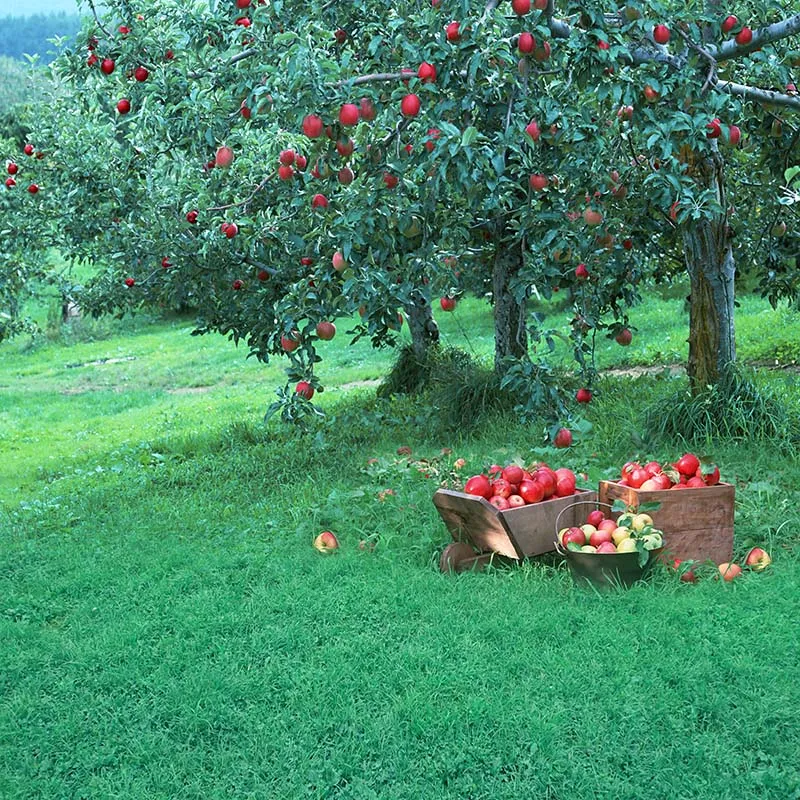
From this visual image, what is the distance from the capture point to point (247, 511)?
20.8 ft

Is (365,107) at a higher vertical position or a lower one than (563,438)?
higher

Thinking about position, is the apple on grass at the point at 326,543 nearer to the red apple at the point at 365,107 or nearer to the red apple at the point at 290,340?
the red apple at the point at 290,340

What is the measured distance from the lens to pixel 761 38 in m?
5.41

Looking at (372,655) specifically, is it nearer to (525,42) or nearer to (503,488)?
(503,488)

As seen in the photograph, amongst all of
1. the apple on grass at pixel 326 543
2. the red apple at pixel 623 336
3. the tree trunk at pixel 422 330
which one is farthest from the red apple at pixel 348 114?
the tree trunk at pixel 422 330

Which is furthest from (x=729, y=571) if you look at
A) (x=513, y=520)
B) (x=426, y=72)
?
(x=426, y=72)

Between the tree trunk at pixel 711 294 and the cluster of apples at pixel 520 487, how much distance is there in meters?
2.53

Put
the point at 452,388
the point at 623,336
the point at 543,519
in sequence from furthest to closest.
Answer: the point at 452,388 → the point at 623,336 → the point at 543,519

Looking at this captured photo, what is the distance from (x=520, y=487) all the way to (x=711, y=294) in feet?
9.63

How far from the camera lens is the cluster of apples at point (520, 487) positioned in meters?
4.61

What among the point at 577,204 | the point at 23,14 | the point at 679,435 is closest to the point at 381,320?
the point at 577,204

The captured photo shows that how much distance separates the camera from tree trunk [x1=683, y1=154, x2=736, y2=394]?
6828mm

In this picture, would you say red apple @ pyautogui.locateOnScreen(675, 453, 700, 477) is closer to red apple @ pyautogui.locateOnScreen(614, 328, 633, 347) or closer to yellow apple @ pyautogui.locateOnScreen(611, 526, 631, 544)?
yellow apple @ pyautogui.locateOnScreen(611, 526, 631, 544)

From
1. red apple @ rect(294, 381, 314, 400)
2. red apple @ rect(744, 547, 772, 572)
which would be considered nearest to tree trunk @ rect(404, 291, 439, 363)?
red apple @ rect(294, 381, 314, 400)
